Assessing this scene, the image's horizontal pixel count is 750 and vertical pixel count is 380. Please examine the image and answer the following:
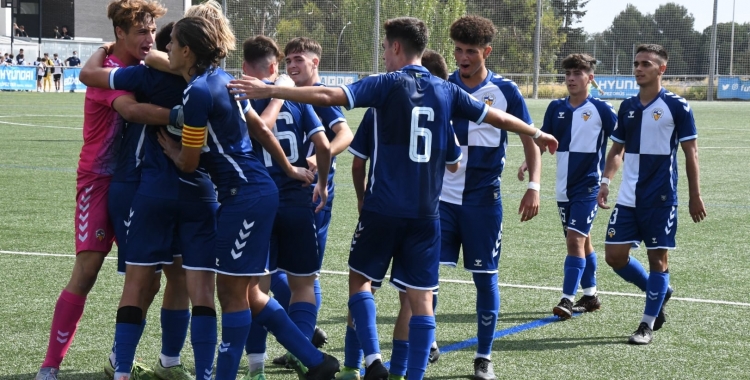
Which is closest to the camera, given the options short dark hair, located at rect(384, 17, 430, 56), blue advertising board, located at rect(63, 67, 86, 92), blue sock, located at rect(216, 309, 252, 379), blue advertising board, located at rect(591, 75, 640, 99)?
blue sock, located at rect(216, 309, 252, 379)

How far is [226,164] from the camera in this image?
14.0 ft

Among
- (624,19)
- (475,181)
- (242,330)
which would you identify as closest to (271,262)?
(242,330)

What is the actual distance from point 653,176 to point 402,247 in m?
2.48

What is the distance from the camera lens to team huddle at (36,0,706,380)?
430cm

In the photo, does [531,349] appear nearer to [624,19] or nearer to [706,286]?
[706,286]

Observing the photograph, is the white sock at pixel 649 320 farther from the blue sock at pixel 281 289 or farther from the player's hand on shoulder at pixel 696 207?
the blue sock at pixel 281 289

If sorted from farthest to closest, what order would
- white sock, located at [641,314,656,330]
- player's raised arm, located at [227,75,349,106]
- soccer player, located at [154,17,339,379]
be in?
white sock, located at [641,314,656,330], soccer player, located at [154,17,339,379], player's raised arm, located at [227,75,349,106]

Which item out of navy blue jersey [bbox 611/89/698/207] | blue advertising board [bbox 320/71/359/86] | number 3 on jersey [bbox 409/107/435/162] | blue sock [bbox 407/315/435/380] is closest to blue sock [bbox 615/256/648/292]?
navy blue jersey [bbox 611/89/698/207]

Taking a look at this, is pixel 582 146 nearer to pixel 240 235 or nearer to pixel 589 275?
pixel 589 275

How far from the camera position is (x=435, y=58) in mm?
5723

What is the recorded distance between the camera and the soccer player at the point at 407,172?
4449mm

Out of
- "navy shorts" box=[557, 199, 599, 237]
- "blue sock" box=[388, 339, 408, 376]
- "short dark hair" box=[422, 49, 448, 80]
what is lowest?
"blue sock" box=[388, 339, 408, 376]

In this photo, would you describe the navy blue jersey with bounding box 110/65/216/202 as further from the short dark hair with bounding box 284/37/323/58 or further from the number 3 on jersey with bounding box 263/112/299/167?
the short dark hair with bounding box 284/37/323/58

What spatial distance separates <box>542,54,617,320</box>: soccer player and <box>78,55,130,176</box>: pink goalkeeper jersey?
370 cm
